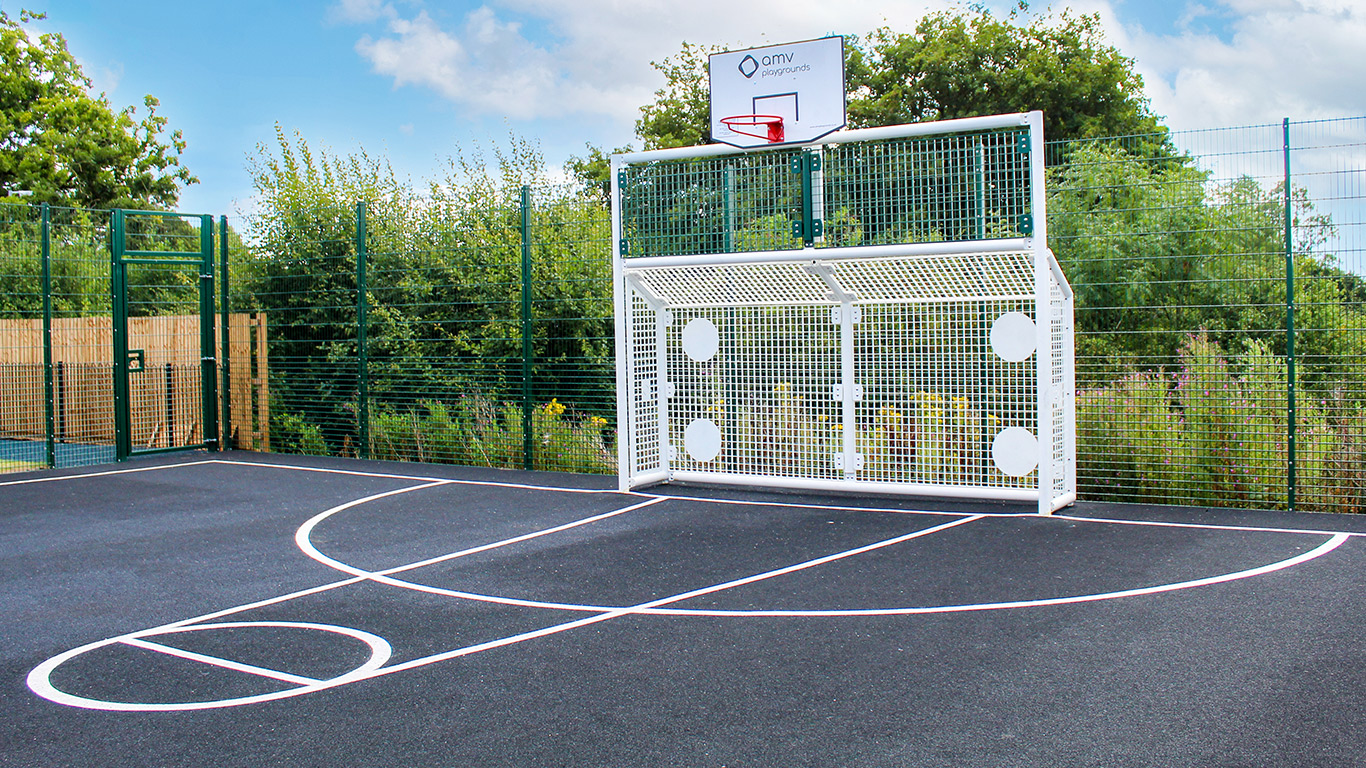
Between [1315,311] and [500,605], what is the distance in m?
6.72

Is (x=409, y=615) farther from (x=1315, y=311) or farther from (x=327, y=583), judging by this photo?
(x=1315, y=311)

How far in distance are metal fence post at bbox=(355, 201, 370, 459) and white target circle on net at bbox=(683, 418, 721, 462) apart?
14.6 feet

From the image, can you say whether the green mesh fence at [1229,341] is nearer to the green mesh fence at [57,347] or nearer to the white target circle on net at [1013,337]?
the white target circle on net at [1013,337]

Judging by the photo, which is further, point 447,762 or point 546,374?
point 546,374

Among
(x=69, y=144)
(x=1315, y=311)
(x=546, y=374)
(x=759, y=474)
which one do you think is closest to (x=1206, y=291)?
(x=1315, y=311)

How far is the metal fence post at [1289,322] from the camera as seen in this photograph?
8055 millimetres

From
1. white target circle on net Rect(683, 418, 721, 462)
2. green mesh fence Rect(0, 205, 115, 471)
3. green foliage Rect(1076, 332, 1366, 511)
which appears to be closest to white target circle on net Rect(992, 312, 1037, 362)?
green foliage Rect(1076, 332, 1366, 511)

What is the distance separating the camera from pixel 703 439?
9.96 metres

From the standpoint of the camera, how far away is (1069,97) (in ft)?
93.9

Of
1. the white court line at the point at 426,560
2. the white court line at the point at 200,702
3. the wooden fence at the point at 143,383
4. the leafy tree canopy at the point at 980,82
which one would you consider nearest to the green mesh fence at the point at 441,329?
the wooden fence at the point at 143,383

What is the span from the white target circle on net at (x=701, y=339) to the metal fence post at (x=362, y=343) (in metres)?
4.41

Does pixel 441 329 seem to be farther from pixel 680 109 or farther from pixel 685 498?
pixel 680 109

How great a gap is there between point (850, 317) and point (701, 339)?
1407mm

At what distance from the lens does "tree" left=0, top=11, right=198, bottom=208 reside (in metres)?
28.0
